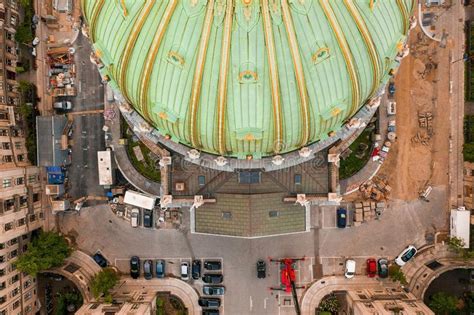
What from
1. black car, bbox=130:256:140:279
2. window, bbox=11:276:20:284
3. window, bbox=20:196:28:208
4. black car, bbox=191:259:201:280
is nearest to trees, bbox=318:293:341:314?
black car, bbox=191:259:201:280

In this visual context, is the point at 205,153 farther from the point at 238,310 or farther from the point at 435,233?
the point at 435,233

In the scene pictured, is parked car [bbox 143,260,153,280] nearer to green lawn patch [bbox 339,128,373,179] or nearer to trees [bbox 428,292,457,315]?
green lawn patch [bbox 339,128,373,179]

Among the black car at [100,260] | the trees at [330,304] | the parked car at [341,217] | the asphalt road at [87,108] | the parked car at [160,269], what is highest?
the asphalt road at [87,108]

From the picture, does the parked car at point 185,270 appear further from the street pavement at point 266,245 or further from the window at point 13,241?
the window at point 13,241

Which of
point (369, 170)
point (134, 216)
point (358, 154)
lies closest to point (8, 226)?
point (134, 216)

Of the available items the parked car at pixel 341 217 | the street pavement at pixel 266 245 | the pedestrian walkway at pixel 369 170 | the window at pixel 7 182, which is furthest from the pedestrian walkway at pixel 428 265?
the window at pixel 7 182

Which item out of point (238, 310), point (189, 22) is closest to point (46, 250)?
point (238, 310)

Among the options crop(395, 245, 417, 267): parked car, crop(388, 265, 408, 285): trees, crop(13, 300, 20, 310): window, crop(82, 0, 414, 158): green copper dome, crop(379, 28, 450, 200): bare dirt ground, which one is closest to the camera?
crop(82, 0, 414, 158): green copper dome
